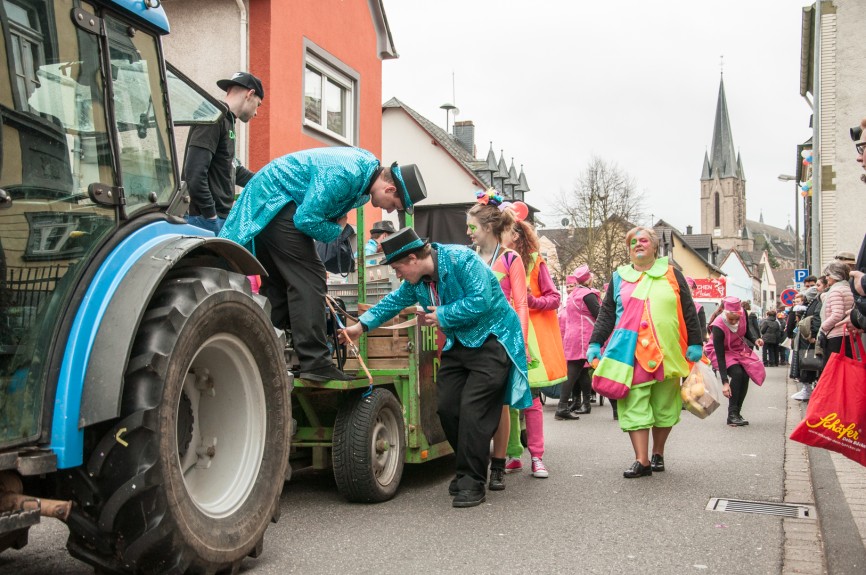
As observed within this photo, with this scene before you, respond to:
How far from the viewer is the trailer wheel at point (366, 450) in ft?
18.5

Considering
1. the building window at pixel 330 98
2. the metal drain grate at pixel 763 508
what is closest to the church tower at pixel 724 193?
the building window at pixel 330 98

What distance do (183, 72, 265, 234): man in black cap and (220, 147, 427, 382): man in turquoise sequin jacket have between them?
566 millimetres

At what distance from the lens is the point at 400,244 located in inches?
223

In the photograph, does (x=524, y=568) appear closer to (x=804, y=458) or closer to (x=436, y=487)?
(x=436, y=487)

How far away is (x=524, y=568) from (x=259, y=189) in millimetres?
2532

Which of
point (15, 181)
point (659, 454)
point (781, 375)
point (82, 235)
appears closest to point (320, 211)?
point (82, 235)

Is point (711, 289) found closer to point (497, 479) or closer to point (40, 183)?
point (497, 479)

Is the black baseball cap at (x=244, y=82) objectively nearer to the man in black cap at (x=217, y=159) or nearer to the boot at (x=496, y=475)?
the man in black cap at (x=217, y=159)

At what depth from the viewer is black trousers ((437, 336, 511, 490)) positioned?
5926mm

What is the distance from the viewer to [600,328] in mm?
7574

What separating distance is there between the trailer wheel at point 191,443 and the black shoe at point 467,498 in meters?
1.85

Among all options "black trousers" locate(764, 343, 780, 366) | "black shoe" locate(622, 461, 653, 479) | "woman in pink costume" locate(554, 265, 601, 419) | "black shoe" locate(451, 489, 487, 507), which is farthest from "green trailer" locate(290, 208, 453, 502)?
"black trousers" locate(764, 343, 780, 366)

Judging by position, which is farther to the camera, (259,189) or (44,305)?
(259,189)

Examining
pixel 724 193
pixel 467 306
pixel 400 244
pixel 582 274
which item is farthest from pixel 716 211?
pixel 400 244
